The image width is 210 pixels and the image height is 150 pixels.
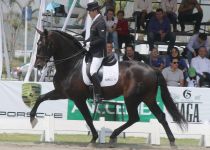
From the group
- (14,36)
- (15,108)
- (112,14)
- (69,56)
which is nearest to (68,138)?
(15,108)

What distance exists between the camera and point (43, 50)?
1309cm

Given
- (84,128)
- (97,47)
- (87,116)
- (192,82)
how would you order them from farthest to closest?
(192,82), (84,128), (87,116), (97,47)

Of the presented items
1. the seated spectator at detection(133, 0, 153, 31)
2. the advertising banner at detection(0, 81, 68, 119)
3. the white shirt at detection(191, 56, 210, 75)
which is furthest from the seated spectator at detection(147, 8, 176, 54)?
the advertising banner at detection(0, 81, 68, 119)

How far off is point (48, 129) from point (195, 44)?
8.73 meters

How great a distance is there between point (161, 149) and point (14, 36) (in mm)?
39116

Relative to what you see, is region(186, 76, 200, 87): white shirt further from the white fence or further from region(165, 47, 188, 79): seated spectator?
the white fence

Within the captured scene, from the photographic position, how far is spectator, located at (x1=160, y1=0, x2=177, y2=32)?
22.7 meters

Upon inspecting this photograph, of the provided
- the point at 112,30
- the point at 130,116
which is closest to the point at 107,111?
the point at 130,116

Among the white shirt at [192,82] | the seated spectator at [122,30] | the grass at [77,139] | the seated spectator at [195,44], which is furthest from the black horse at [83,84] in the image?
the seated spectator at [122,30]

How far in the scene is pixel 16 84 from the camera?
1603 centimetres

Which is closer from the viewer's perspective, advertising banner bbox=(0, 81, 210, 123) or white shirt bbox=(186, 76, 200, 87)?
advertising banner bbox=(0, 81, 210, 123)

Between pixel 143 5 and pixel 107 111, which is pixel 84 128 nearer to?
pixel 107 111

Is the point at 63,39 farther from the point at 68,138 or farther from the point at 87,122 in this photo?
the point at 68,138

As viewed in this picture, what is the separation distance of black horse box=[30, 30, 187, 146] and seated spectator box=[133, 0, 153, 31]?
8.91 metres
